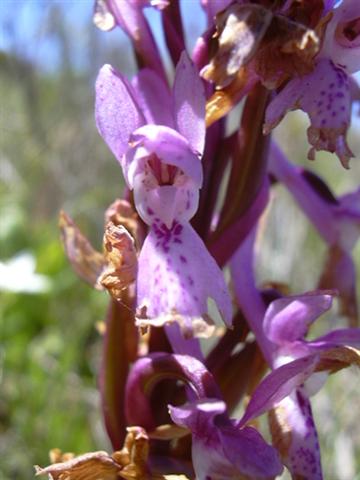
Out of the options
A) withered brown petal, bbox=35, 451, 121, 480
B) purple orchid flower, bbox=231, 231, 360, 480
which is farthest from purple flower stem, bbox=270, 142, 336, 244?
withered brown petal, bbox=35, 451, 121, 480

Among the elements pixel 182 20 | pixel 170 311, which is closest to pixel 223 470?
pixel 170 311

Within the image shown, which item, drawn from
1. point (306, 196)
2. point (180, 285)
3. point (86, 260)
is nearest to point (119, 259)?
point (180, 285)

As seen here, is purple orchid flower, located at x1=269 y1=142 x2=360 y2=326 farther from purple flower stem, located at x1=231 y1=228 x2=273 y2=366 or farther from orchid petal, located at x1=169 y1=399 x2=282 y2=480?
orchid petal, located at x1=169 y1=399 x2=282 y2=480

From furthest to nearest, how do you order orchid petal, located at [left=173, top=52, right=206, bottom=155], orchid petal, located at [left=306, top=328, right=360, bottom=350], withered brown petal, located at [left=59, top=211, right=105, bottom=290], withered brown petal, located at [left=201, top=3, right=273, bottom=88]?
withered brown petal, located at [left=59, top=211, right=105, bottom=290]
orchid petal, located at [left=306, top=328, right=360, bottom=350]
orchid petal, located at [left=173, top=52, right=206, bottom=155]
withered brown petal, located at [left=201, top=3, right=273, bottom=88]

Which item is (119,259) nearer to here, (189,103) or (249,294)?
(189,103)

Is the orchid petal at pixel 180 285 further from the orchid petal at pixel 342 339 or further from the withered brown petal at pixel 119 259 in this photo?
the orchid petal at pixel 342 339

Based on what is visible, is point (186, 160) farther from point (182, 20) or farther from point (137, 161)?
point (182, 20)
